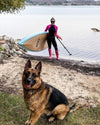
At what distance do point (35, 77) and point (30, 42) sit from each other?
8.57m

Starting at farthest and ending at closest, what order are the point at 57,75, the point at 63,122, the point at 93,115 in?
the point at 57,75
the point at 93,115
the point at 63,122

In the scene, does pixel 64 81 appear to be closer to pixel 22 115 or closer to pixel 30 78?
pixel 22 115

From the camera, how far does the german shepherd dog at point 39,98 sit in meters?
4.64

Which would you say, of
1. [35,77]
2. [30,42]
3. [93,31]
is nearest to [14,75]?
[30,42]

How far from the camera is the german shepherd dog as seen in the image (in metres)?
4.64

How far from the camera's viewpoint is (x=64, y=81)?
32.0 ft

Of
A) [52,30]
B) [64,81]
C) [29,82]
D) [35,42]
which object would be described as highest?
[29,82]

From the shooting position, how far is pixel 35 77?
4.65 m

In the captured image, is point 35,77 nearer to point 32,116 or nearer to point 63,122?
point 32,116

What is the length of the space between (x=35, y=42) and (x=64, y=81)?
4707mm

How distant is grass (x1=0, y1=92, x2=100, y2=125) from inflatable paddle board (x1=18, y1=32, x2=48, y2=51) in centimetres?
632

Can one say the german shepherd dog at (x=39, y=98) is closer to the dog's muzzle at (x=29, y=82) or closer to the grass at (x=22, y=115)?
the dog's muzzle at (x=29, y=82)

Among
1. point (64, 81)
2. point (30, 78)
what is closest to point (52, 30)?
point (64, 81)

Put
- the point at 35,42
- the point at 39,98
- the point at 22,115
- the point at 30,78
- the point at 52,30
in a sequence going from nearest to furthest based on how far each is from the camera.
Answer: the point at 30,78, the point at 39,98, the point at 22,115, the point at 52,30, the point at 35,42
